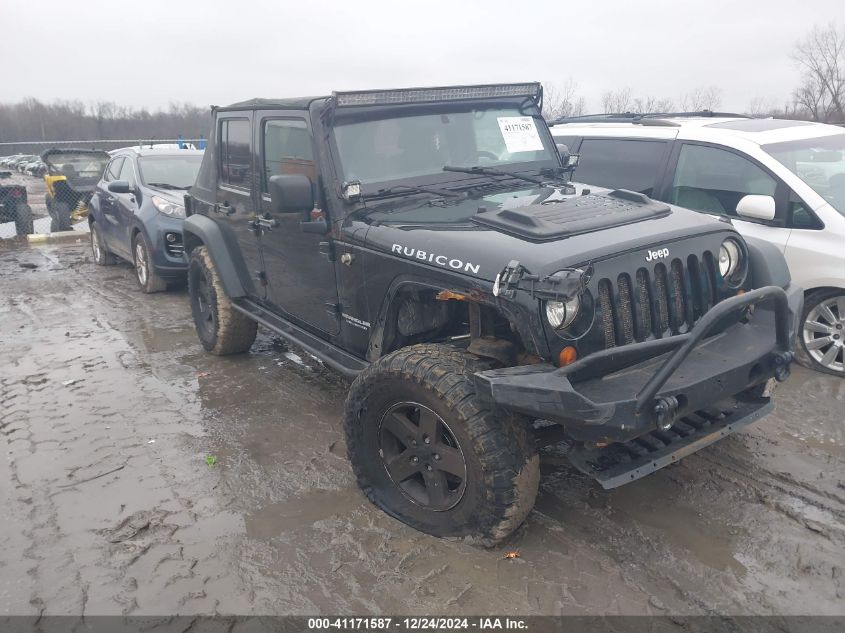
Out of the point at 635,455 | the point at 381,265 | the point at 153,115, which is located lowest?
the point at 635,455

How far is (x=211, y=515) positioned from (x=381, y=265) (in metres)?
1.59

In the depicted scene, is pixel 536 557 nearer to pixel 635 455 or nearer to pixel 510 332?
pixel 635 455

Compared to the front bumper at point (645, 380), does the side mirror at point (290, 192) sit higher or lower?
higher

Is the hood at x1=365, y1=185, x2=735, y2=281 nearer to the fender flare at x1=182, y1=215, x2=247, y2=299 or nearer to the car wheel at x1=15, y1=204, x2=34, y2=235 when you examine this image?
the fender flare at x1=182, y1=215, x2=247, y2=299

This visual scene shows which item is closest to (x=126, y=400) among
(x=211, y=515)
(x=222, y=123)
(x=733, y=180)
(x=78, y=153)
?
(x=211, y=515)

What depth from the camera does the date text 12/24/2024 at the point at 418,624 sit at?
2.64 m

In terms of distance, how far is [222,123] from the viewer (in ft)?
16.7

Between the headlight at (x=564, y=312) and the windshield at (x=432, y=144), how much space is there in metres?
1.48

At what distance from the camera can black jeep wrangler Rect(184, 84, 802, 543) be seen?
274 cm

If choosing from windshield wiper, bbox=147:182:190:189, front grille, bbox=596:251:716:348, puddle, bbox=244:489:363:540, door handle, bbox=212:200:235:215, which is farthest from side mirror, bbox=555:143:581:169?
windshield wiper, bbox=147:182:190:189

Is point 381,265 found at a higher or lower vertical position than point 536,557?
higher

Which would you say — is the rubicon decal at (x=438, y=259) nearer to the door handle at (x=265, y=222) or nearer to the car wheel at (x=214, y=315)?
the door handle at (x=265, y=222)

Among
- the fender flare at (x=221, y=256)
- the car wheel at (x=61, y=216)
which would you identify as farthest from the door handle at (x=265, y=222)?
the car wheel at (x=61, y=216)

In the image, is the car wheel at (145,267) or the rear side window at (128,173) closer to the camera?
the car wheel at (145,267)
